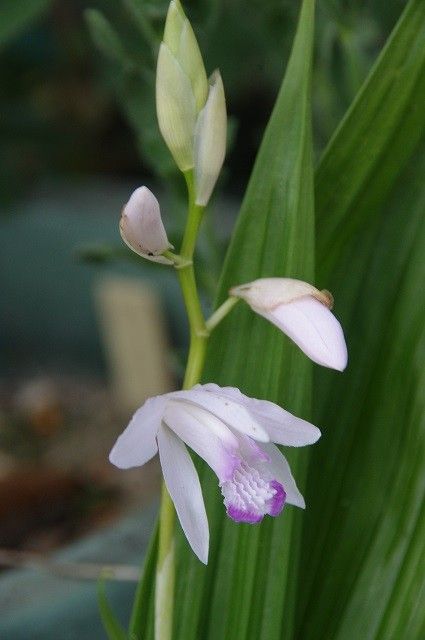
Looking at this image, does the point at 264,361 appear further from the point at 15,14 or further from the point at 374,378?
the point at 15,14

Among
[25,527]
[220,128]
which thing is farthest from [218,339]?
[25,527]

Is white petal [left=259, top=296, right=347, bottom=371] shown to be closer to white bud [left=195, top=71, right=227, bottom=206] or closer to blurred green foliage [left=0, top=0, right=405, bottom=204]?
white bud [left=195, top=71, right=227, bottom=206]

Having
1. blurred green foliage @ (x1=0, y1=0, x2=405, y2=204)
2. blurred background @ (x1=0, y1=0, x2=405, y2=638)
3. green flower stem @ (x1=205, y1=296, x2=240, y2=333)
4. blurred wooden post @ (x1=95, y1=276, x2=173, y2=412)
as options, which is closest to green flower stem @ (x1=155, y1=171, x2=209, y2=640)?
green flower stem @ (x1=205, y1=296, x2=240, y2=333)

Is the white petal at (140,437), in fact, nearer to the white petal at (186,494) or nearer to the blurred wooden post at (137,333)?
the white petal at (186,494)

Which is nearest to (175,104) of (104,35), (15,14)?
(104,35)

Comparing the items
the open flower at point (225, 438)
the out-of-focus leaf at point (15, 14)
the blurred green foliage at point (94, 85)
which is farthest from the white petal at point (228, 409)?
the out-of-focus leaf at point (15, 14)
